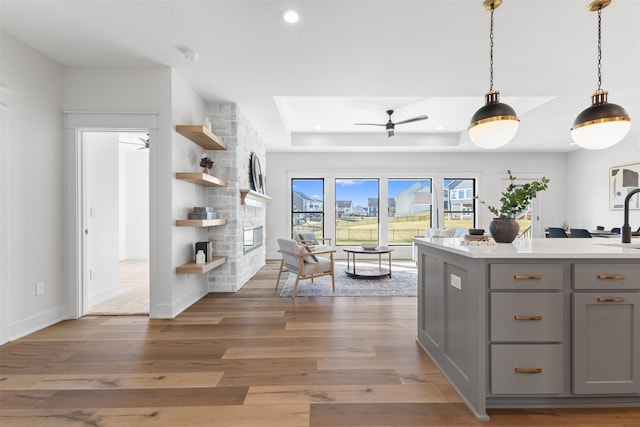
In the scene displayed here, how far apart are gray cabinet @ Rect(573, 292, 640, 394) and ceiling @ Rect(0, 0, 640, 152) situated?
2.12m

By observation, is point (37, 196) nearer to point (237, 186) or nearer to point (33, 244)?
point (33, 244)

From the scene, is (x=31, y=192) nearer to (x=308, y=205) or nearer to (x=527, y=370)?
(x=527, y=370)

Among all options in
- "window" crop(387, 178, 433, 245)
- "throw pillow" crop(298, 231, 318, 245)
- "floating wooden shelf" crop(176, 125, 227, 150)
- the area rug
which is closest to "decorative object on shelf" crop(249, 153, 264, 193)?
"floating wooden shelf" crop(176, 125, 227, 150)

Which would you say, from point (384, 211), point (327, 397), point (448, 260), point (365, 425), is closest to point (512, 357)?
point (448, 260)

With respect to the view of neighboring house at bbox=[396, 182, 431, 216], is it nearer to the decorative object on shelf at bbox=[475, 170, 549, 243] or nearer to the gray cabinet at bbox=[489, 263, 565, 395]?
the decorative object on shelf at bbox=[475, 170, 549, 243]

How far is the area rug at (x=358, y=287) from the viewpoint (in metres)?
4.02

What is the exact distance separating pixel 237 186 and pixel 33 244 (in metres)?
2.21

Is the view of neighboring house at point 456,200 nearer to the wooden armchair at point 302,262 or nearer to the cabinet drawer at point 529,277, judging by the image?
the wooden armchair at point 302,262

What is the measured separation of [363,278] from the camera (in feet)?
16.0

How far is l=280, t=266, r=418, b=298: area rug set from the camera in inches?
158

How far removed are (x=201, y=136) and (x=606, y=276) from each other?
373 cm

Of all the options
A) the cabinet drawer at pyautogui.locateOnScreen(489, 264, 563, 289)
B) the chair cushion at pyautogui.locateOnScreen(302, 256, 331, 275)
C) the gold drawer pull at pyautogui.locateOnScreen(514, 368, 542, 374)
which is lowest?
the gold drawer pull at pyautogui.locateOnScreen(514, 368, 542, 374)

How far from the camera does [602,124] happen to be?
1866mm

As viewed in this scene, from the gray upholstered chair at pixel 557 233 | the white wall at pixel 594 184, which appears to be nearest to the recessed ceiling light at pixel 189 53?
the gray upholstered chair at pixel 557 233
